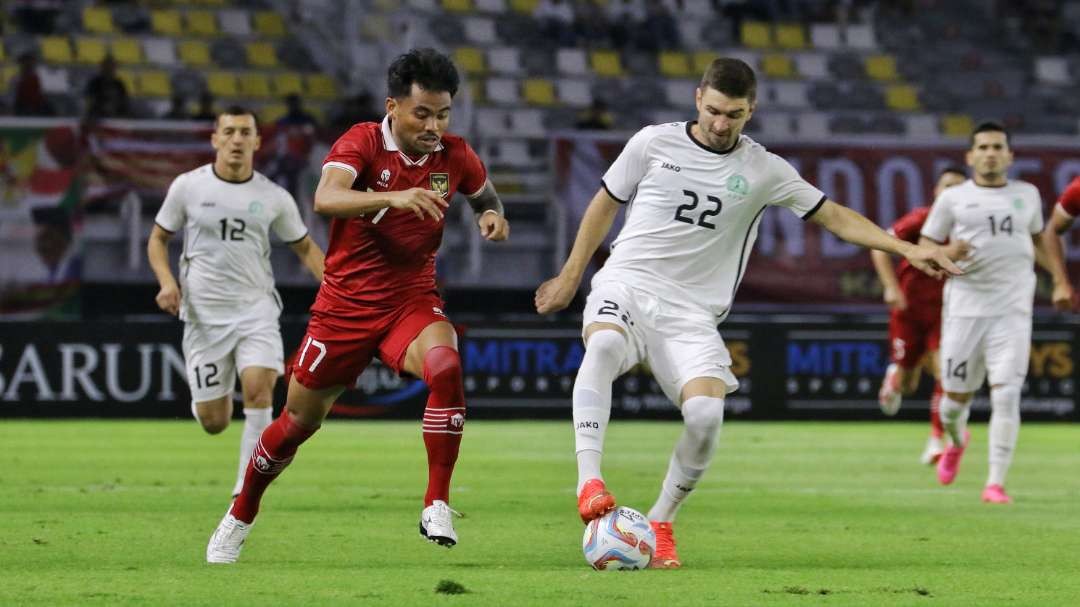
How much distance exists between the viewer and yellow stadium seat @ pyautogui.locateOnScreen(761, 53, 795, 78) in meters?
27.5

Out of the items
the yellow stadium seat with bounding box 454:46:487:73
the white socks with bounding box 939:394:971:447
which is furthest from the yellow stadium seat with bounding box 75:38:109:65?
the white socks with bounding box 939:394:971:447

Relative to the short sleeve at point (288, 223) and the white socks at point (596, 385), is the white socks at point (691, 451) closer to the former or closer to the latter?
the white socks at point (596, 385)

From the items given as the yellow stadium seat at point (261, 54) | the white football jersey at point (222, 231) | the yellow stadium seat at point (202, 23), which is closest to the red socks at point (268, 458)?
the white football jersey at point (222, 231)

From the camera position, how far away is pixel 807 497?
11.9 m

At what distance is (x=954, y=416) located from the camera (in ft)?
43.5

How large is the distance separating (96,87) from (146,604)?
1686 cm

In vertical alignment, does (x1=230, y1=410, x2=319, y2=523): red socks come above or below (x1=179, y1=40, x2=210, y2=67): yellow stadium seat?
below

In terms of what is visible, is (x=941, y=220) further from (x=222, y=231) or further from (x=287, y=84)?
(x=287, y=84)

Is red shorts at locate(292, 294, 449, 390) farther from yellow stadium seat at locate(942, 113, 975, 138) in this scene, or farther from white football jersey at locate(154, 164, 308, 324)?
yellow stadium seat at locate(942, 113, 975, 138)

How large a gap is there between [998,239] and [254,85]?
48.7 ft

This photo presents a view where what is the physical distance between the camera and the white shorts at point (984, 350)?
12.3 m

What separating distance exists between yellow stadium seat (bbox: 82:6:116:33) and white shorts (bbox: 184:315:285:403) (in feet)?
48.3

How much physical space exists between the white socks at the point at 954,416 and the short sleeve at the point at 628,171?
5.66 m

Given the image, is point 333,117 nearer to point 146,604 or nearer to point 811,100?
point 811,100
